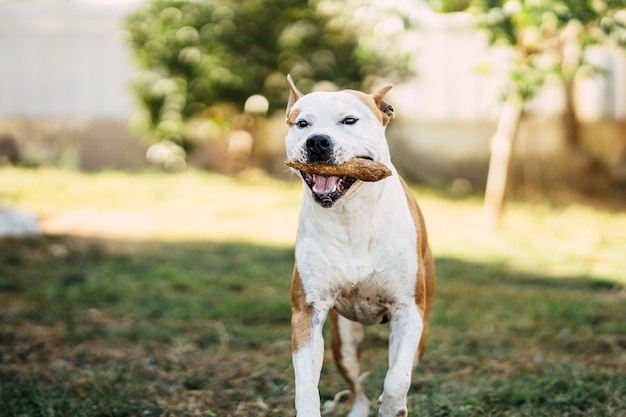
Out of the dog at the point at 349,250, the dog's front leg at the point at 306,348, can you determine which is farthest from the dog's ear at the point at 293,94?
the dog's front leg at the point at 306,348

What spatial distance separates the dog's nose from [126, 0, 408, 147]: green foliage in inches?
291

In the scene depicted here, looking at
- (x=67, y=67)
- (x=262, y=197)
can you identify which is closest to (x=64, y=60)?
(x=67, y=67)

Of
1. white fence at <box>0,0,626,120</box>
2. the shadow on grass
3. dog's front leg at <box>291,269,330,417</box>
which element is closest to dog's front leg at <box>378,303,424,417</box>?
dog's front leg at <box>291,269,330,417</box>

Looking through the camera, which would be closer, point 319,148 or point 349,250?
point 319,148

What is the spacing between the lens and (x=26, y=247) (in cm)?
732

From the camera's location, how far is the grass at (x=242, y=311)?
153 inches

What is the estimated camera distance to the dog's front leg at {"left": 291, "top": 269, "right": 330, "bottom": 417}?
3.07 metres

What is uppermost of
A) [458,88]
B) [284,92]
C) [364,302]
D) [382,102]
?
[382,102]

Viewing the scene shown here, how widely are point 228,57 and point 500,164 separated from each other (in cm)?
392

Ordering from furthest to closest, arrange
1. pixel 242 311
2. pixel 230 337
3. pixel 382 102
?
pixel 242 311, pixel 230 337, pixel 382 102

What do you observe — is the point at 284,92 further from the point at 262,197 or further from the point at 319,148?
the point at 319,148

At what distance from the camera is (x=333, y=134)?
3.13 metres

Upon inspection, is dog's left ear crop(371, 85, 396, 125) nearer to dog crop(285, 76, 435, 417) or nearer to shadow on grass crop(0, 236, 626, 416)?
dog crop(285, 76, 435, 417)

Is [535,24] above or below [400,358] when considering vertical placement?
above
